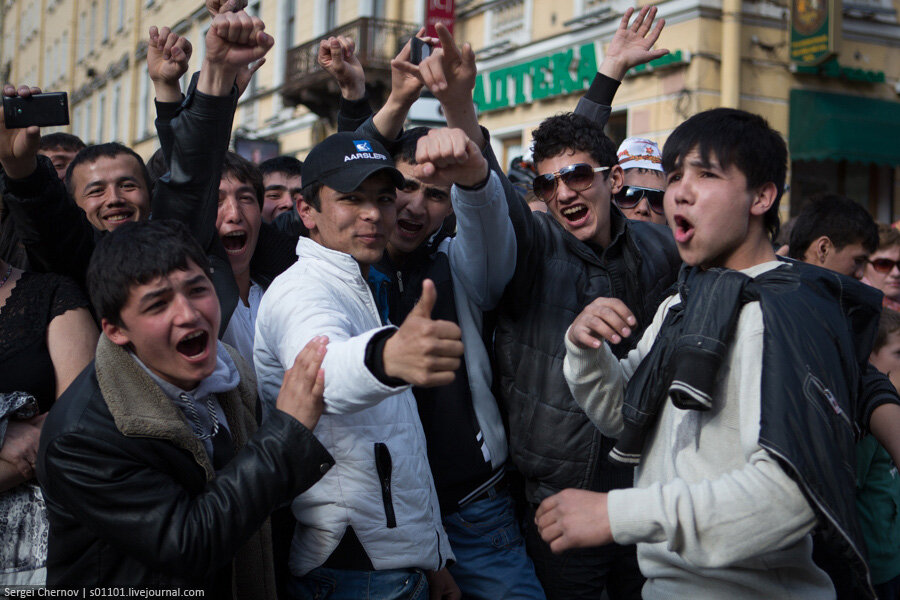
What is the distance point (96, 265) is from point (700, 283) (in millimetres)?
1470

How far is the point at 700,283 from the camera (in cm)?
195

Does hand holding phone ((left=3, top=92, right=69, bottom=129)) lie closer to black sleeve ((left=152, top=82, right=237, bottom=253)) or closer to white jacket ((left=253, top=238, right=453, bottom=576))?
black sleeve ((left=152, top=82, right=237, bottom=253))

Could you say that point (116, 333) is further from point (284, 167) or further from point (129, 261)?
point (284, 167)

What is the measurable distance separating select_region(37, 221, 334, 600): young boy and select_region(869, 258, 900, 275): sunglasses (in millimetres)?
4155

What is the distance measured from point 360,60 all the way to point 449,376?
602 inches

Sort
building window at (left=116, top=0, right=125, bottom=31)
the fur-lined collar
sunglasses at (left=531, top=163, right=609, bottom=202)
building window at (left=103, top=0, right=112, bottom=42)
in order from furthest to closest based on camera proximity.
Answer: building window at (left=103, top=0, right=112, bottom=42)
building window at (left=116, top=0, right=125, bottom=31)
sunglasses at (left=531, top=163, right=609, bottom=202)
the fur-lined collar

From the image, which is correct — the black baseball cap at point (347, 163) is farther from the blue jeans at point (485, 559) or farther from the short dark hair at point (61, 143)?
the short dark hair at point (61, 143)

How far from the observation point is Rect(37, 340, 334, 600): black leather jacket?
→ 1.87 m

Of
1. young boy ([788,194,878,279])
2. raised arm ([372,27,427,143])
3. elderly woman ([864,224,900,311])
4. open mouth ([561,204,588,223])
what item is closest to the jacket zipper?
open mouth ([561,204,588,223])

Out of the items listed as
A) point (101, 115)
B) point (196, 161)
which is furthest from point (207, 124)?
point (101, 115)

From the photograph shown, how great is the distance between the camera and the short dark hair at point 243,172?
3.57 metres

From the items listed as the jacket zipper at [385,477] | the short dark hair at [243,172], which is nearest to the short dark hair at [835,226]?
the short dark hair at [243,172]

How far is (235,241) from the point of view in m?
3.47

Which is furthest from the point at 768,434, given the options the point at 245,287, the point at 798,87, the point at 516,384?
the point at 798,87
